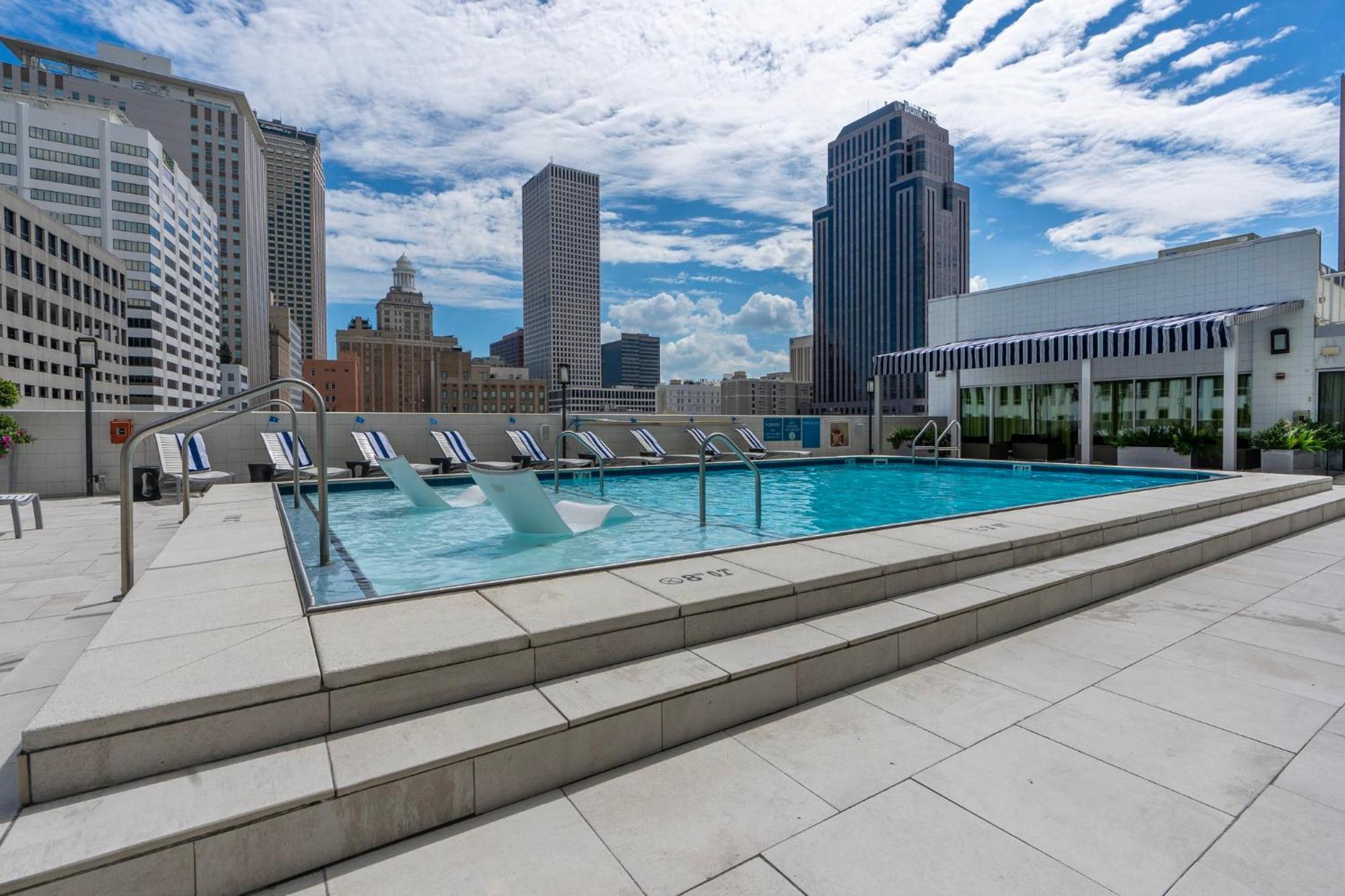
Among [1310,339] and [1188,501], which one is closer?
[1188,501]

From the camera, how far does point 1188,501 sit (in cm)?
643

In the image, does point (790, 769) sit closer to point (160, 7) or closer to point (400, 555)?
point (400, 555)

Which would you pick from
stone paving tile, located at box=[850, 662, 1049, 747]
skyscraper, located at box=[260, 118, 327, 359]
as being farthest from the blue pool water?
skyscraper, located at box=[260, 118, 327, 359]

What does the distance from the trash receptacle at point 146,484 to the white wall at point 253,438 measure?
70 centimetres

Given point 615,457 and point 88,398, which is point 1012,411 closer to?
point 615,457

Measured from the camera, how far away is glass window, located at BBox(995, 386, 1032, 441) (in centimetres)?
1820

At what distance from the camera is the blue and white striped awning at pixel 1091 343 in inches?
508

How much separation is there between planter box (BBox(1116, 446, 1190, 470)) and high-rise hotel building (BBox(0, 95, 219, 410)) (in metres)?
92.4

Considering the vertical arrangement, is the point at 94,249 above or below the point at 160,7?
above

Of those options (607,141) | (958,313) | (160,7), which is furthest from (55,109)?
(958,313)

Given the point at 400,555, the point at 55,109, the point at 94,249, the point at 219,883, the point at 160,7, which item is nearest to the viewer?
the point at 219,883

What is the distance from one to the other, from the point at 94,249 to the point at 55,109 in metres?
18.9

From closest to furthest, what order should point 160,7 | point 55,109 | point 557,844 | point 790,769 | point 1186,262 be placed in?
point 557,844 < point 790,769 < point 1186,262 < point 160,7 < point 55,109

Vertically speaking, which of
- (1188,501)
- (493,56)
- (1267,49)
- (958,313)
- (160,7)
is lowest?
(1188,501)
